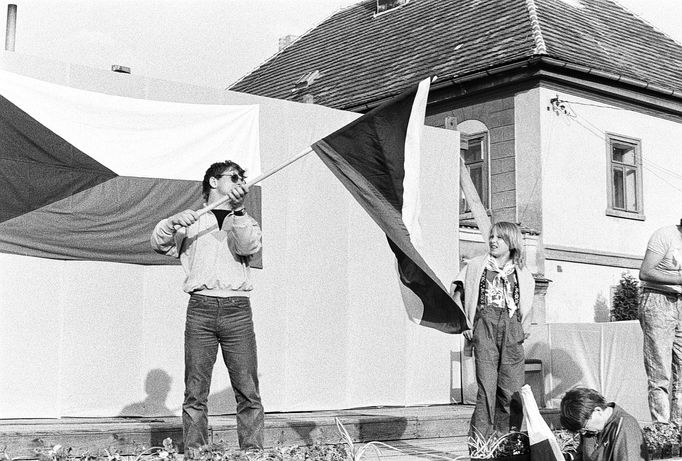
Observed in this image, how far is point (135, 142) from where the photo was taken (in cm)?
813

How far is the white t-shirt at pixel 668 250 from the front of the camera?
7.39m

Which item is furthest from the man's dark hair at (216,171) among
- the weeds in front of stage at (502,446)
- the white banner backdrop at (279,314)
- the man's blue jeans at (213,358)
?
the white banner backdrop at (279,314)

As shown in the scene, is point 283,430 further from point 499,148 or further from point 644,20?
point 644,20

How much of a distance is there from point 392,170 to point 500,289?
1.15m

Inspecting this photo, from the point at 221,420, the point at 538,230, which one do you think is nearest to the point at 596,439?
the point at 221,420

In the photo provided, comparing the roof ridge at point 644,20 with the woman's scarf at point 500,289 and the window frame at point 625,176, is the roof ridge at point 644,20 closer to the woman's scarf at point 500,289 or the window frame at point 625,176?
the window frame at point 625,176

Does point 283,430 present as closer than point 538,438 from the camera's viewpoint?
No

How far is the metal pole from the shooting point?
8516mm

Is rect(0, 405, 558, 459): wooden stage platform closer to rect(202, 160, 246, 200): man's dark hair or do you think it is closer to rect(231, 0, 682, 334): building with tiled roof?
rect(202, 160, 246, 200): man's dark hair

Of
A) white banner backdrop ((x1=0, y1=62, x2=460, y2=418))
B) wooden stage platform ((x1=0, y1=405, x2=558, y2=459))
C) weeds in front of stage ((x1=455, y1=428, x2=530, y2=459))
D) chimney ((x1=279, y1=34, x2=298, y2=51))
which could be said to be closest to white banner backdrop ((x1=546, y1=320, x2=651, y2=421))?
white banner backdrop ((x1=0, y1=62, x2=460, y2=418))

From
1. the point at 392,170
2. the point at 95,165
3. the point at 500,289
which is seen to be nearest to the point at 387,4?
the point at 95,165

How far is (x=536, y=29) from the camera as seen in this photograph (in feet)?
57.8

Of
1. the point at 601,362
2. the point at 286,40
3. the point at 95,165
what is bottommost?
the point at 601,362

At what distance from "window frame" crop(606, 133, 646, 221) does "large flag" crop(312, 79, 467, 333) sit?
12.5 meters
